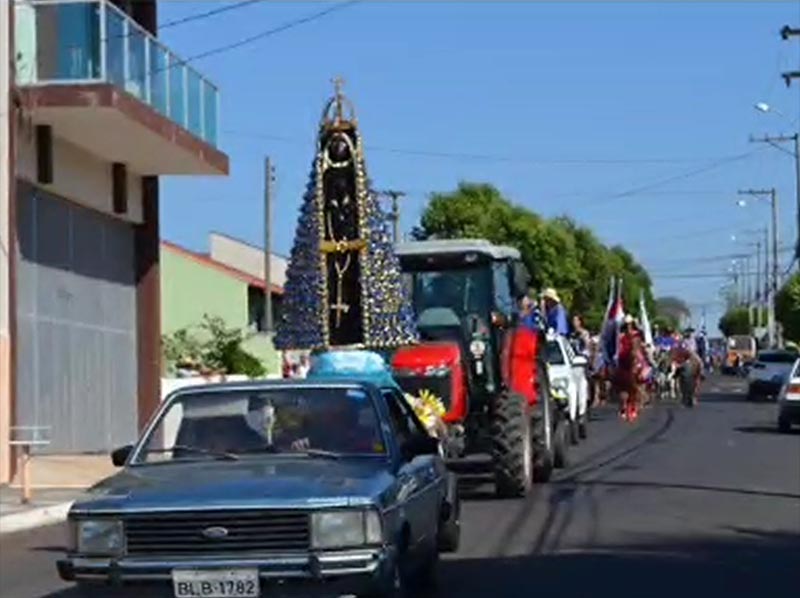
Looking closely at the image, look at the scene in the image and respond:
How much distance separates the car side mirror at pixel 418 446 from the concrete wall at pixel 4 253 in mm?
14298

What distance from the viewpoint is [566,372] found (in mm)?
30688

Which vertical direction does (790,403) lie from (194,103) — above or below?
below

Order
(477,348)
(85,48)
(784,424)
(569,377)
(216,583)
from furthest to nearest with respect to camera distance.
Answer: (784,424), (569,377), (85,48), (477,348), (216,583)

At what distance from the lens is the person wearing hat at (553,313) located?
29891 millimetres

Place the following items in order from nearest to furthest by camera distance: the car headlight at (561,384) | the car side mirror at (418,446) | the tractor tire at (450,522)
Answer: the car side mirror at (418,446), the tractor tire at (450,522), the car headlight at (561,384)

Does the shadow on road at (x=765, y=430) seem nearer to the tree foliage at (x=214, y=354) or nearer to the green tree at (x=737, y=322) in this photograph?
the tree foliage at (x=214, y=354)

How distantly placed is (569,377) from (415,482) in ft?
65.3

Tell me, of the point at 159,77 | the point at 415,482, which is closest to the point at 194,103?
the point at 159,77

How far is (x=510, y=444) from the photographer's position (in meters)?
19.9

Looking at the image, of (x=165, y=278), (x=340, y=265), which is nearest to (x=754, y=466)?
(x=340, y=265)

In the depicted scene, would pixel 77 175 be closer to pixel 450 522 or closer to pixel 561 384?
pixel 561 384

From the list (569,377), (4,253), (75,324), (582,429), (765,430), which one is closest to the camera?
(4,253)

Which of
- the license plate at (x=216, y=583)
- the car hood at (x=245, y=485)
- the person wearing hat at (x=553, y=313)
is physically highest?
the person wearing hat at (x=553, y=313)

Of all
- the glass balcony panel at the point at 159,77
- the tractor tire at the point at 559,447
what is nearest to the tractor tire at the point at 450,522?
the tractor tire at the point at 559,447
